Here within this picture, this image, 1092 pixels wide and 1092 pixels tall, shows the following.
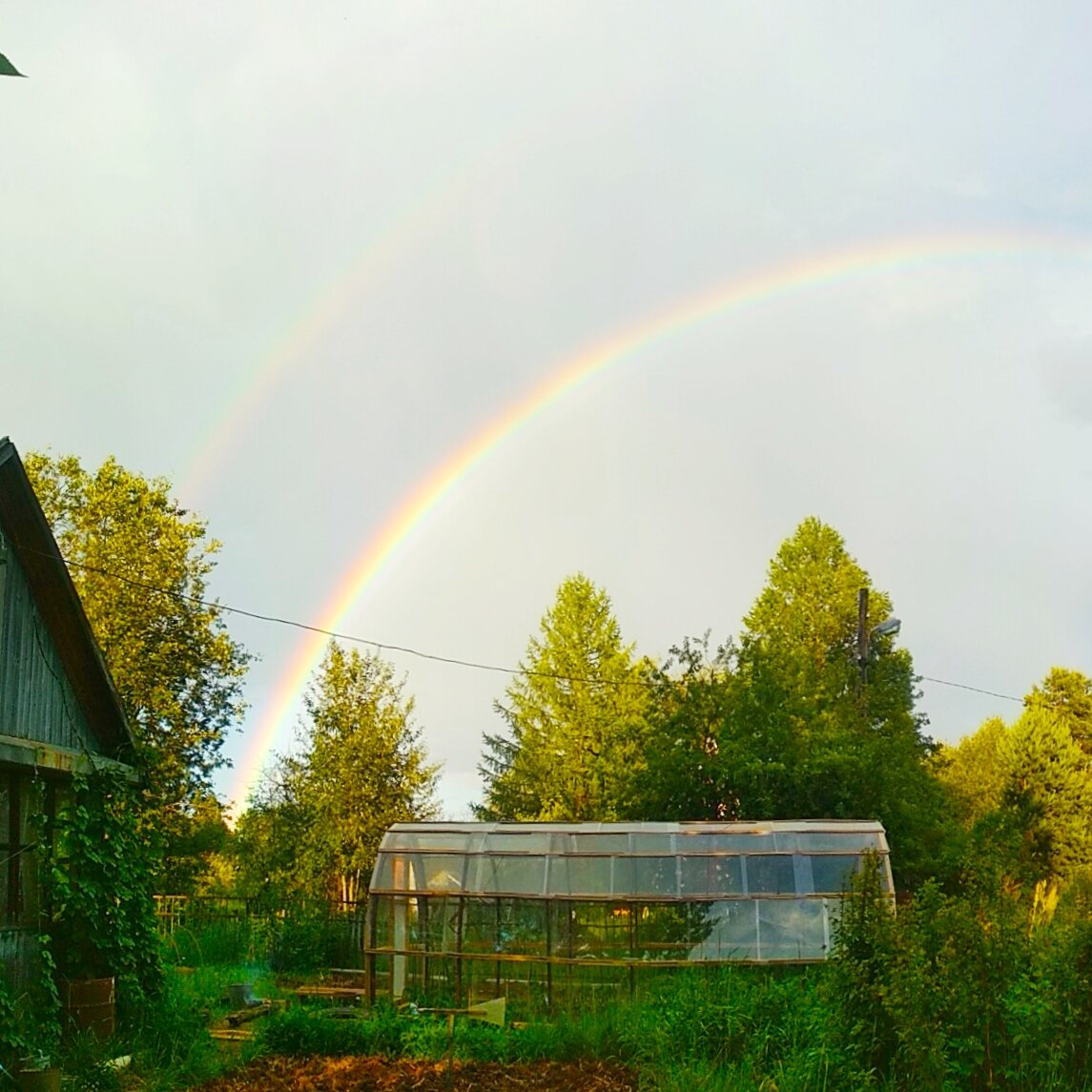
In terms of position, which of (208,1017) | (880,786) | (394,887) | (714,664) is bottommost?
(208,1017)

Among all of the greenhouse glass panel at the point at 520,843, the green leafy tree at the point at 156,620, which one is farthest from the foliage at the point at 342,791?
the greenhouse glass panel at the point at 520,843

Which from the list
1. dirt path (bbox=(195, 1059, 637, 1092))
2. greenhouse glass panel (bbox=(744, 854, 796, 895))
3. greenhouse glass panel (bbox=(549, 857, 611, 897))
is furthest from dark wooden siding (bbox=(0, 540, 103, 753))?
greenhouse glass panel (bbox=(744, 854, 796, 895))

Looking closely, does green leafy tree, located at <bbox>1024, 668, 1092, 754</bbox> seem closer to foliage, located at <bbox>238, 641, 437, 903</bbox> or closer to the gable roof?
foliage, located at <bbox>238, 641, 437, 903</bbox>

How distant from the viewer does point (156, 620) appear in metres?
29.7

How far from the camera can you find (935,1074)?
26.7 feet

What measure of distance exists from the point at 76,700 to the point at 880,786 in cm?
1586

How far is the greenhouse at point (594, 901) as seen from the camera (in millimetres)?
17391

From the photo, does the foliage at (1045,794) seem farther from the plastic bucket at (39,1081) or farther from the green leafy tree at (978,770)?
the plastic bucket at (39,1081)

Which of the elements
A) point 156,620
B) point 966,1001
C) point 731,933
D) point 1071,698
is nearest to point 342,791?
point 156,620

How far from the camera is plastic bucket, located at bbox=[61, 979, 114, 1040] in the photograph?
1194cm

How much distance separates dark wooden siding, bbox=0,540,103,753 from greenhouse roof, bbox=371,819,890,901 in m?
7.12

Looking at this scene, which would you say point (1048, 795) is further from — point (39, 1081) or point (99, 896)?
point (39, 1081)

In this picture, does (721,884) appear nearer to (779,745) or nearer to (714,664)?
(779,745)

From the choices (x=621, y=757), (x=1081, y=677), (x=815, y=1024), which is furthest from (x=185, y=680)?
(x=1081, y=677)
